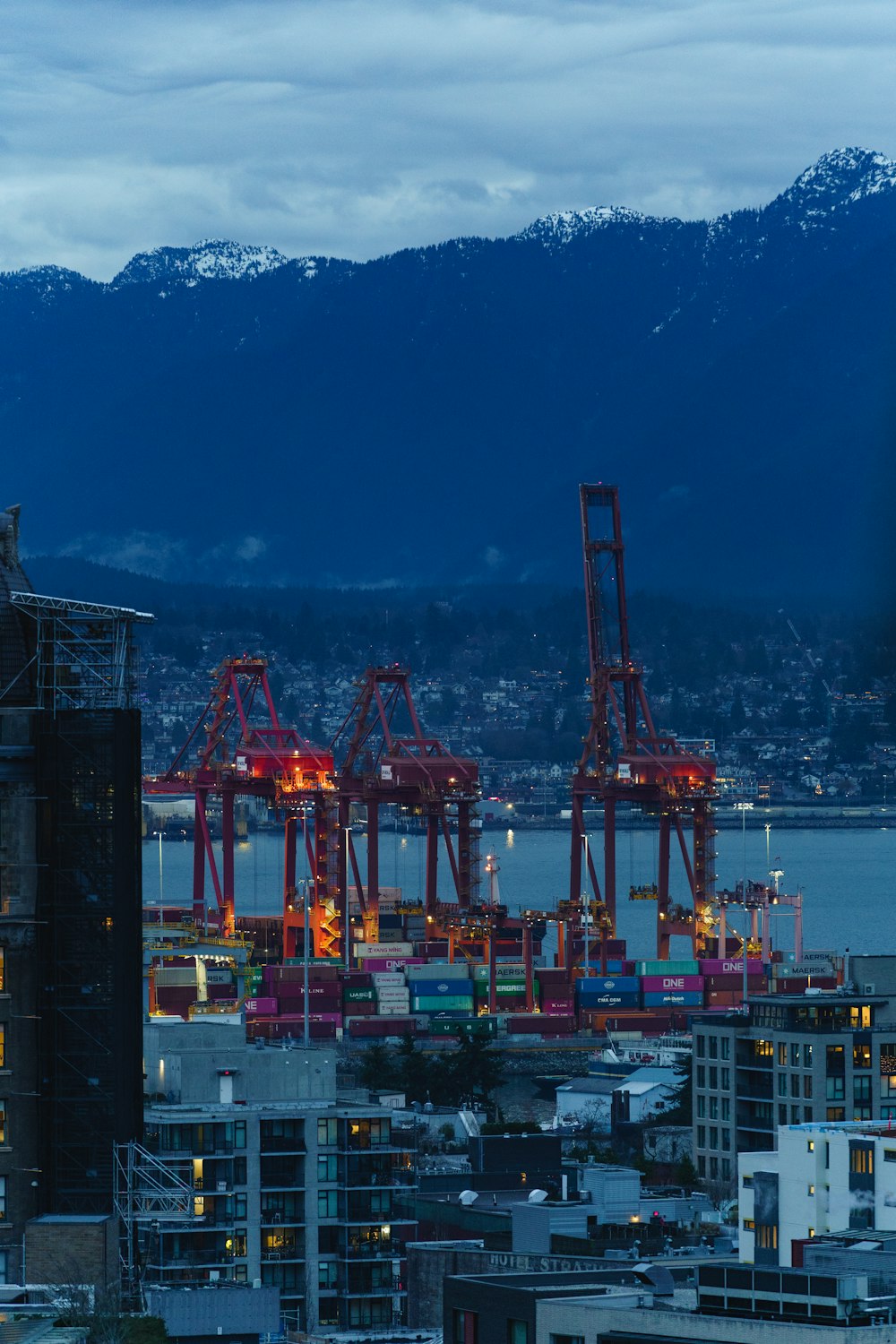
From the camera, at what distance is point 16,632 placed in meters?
30.8

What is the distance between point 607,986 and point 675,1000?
205 centimetres

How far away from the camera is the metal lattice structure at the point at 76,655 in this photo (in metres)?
30.9

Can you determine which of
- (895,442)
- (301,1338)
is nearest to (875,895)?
(895,442)

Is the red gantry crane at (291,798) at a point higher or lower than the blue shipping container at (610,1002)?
higher

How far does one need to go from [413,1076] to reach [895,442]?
100 ft

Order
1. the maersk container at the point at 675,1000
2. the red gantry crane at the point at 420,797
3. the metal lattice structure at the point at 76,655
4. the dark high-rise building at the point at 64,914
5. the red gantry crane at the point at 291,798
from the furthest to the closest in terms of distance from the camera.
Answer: the red gantry crane at the point at 291,798, the red gantry crane at the point at 420,797, the maersk container at the point at 675,1000, the metal lattice structure at the point at 76,655, the dark high-rise building at the point at 64,914

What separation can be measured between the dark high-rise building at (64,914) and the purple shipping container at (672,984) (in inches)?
2467

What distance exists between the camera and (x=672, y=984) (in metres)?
93.2

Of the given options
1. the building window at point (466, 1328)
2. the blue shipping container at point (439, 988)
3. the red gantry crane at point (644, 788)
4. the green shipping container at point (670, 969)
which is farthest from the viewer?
the red gantry crane at point (644, 788)

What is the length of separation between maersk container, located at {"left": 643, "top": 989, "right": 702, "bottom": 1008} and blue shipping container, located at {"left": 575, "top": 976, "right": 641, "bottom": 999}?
1.66 feet

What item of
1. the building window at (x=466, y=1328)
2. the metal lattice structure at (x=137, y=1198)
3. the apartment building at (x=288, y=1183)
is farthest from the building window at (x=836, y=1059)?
the building window at (x=466, y=1328)

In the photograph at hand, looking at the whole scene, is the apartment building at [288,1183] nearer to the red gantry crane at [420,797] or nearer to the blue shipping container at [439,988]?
the blue shipping container at [439,988]

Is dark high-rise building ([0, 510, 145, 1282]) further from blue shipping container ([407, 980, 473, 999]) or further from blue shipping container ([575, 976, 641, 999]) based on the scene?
blue shipping container ([407, 980, 473, 999])

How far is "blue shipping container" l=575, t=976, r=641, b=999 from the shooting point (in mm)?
93000
